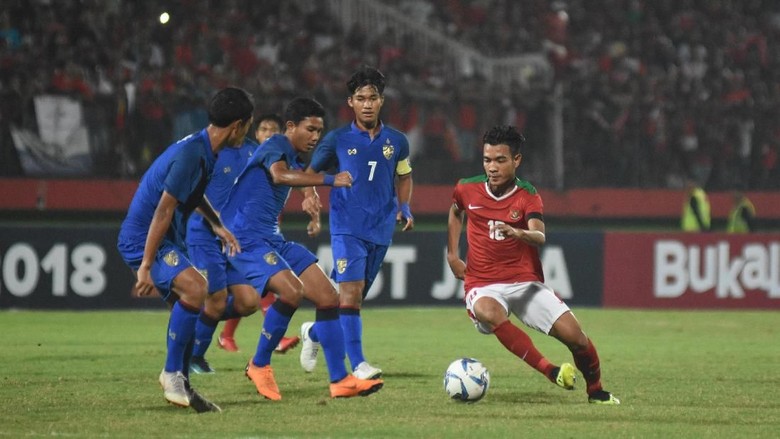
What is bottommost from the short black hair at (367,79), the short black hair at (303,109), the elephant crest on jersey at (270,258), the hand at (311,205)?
the elephant crest on jersey at (270,258)

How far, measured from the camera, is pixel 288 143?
31.2 ft

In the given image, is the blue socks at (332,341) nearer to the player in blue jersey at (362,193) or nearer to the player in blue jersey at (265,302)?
the player in blue jersey at (362,193)

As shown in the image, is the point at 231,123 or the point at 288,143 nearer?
the point at 231,123

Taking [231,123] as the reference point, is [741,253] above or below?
below

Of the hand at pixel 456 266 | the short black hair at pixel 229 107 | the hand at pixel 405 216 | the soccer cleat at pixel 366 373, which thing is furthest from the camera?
the hand at pixel 405 216

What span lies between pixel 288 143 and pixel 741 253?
11.7 meters

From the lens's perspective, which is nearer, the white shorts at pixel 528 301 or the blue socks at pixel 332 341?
the white shorts at pixel 528 301

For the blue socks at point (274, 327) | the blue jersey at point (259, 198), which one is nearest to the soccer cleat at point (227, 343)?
the blue jersey at point (259, 198)

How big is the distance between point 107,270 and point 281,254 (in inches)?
333

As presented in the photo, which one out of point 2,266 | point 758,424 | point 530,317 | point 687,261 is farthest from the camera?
point 687,261

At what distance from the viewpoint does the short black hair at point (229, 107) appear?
7.91 metres

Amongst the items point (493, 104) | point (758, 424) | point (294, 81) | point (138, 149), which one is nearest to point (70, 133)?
point (138, 149)

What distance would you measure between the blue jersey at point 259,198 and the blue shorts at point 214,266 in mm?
210

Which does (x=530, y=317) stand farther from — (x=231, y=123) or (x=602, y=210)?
(x=602, y=210)
